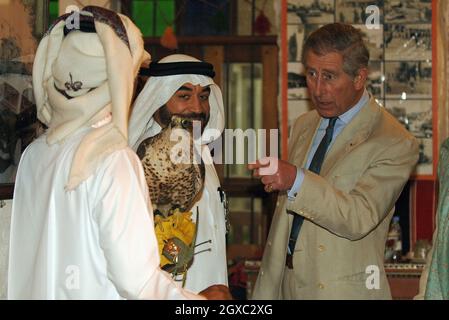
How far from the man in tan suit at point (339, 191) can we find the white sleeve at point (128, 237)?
948mm

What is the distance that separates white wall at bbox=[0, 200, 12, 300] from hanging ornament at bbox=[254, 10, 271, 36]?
423 centimetres

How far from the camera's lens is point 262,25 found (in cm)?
700

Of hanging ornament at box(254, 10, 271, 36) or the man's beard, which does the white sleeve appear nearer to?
the man's beard

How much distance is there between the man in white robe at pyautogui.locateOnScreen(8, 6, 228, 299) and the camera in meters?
2.32

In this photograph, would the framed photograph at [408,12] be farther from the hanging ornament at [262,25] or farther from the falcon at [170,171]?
the falcon at [170,171]

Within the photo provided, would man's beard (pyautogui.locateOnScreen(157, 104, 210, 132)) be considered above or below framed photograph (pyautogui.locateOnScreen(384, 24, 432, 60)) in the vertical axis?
below

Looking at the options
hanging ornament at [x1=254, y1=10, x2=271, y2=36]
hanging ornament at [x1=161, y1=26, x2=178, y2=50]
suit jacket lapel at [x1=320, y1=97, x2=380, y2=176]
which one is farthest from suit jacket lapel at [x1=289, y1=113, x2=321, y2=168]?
hanging ornament at [x1=254, y1=10, x2=271, y2=36]

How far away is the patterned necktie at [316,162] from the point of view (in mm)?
3473

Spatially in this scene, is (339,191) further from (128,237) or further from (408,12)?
(408,12)

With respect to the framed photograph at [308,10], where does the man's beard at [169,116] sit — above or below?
below

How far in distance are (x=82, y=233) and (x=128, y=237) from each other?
179mm

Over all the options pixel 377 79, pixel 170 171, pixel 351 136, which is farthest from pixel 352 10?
pixel 170 171

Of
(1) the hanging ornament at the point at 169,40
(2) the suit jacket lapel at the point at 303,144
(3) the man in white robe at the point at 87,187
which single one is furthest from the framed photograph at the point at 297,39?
(3) the man in white robe at the point at 87,187
